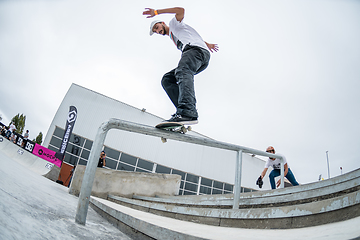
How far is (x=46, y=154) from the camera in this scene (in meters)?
12.8

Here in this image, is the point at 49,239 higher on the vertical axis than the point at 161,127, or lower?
lower

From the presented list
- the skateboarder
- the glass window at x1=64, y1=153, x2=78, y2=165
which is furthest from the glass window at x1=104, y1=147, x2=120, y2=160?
the skateboarder

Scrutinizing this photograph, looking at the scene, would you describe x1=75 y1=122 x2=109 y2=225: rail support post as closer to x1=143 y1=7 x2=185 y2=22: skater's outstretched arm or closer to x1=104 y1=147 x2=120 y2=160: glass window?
x1=143 y1=7 x2=185 y2=22: skater's outstretched arm

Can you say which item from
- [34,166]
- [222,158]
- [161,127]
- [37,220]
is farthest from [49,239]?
[222,158]

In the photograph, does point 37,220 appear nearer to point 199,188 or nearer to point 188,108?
point 188,108

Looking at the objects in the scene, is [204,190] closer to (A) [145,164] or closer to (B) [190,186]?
(B) [190,186]

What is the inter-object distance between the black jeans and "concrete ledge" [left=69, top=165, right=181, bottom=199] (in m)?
4.04

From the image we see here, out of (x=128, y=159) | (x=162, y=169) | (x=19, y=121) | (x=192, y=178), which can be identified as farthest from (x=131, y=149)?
(x=19, y=121)

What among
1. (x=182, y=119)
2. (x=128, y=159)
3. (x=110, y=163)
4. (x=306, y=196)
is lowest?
(x=306, y=196)

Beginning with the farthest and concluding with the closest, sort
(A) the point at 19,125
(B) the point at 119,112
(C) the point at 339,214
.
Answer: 1. (A) the point at 19,125
2. (B) the point at 119,112
3. (C) the point at 339,214

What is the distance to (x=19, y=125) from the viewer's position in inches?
1750

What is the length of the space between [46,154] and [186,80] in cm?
1428

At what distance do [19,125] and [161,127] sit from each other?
56131 millimetres

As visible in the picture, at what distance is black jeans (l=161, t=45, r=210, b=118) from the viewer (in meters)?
1.89
